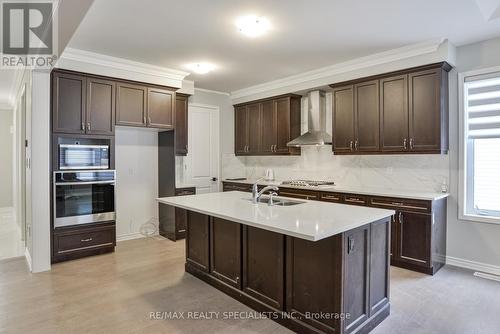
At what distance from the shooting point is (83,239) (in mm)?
3953

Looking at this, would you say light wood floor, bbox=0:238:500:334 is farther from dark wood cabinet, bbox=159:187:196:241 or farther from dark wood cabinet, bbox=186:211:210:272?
dark wood cabinet, bbox=159:187:196:241

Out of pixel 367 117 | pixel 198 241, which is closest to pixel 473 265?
pixel 367 117

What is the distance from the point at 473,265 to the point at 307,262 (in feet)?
8.53

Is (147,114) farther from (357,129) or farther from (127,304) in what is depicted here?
(357,129)

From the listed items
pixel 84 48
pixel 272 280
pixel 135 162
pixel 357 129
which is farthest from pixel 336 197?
pixel 84 48

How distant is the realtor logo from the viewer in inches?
102

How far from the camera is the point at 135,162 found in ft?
16.4

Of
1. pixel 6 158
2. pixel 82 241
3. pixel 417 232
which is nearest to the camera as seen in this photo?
pixel 417 232

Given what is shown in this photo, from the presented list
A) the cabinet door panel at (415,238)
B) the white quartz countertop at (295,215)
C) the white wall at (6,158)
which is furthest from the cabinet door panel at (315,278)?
the white wall at (6,158)

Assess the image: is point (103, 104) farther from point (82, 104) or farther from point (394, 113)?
point (394, 113)

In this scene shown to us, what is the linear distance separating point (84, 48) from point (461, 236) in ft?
16.7

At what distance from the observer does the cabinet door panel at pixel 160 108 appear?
452cm

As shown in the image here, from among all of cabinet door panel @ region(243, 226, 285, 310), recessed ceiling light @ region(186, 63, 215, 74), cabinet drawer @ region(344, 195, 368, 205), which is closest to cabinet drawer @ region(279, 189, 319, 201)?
cabinet drawer @ region(344, 195, 368, 205)

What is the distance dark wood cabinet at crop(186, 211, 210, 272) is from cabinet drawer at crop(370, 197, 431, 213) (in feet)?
6.93
